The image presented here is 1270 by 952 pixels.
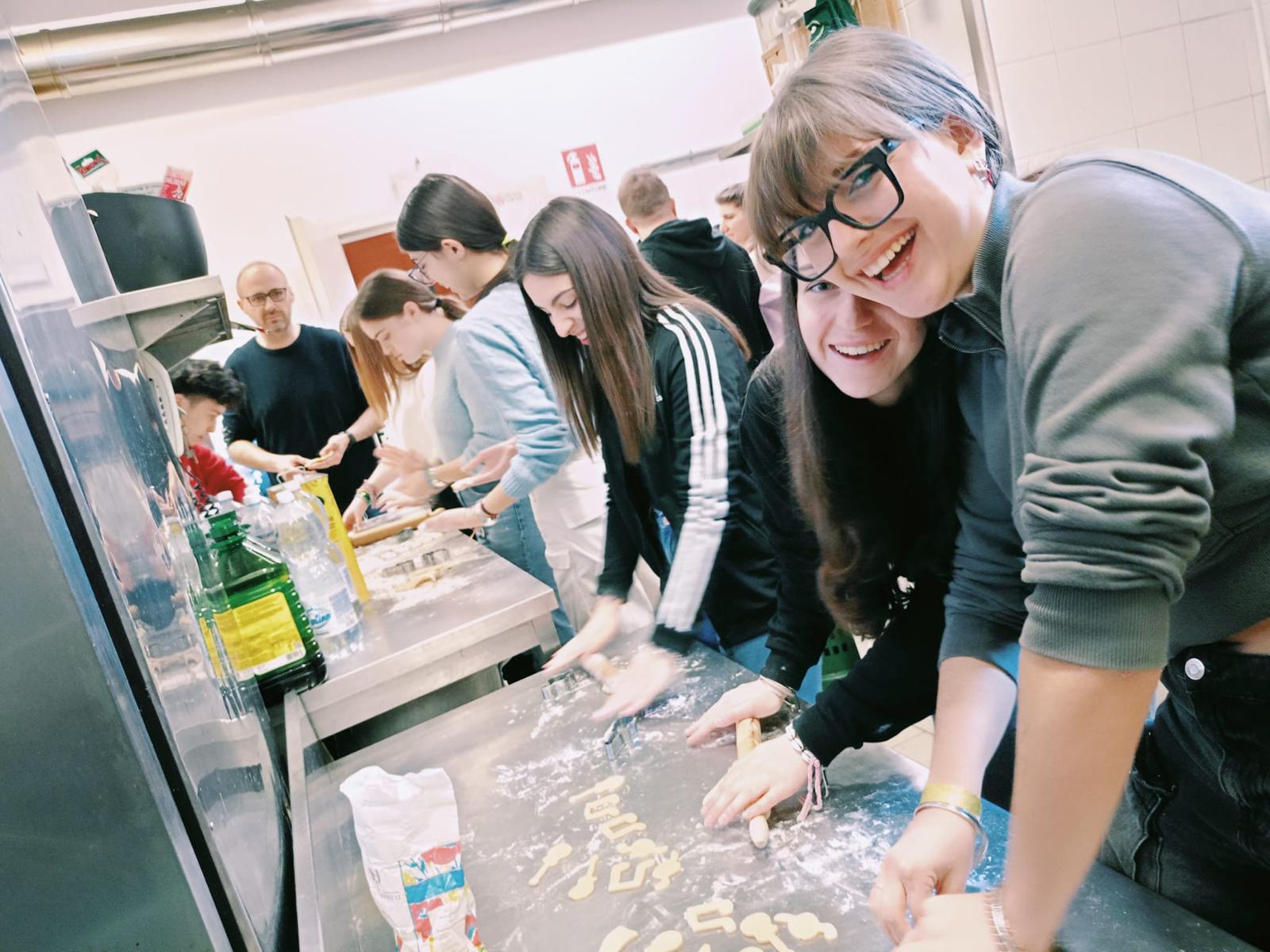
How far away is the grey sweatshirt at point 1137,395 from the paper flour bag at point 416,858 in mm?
553

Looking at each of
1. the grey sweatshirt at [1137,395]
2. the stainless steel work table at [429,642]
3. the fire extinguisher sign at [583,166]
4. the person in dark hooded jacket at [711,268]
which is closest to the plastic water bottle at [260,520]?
the stainless steel work table at [429,642]

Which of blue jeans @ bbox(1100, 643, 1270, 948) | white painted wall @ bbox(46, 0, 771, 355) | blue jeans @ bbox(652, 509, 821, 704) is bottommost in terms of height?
blue jeans @ bbox(652, 509, 821, 704)

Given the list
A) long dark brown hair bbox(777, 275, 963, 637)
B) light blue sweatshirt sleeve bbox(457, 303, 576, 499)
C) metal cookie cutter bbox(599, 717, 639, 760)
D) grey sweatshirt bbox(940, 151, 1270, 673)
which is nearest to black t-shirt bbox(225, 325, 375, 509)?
light blue sweatshirt sleeve bbox(457, 303, 576, 499)

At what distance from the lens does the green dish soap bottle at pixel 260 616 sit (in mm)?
1254

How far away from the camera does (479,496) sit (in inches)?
116

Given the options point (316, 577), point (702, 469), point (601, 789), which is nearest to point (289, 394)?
point (316, 577)

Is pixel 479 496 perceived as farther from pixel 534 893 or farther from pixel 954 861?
pixel 954 861

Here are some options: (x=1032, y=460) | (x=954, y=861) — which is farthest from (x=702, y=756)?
(x=1032, y=460)

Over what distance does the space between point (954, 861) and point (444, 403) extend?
2352mm

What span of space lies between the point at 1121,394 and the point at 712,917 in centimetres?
56

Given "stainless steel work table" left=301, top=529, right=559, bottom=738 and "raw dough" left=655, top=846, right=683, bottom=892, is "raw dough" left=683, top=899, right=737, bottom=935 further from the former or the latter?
"stainless steel work table" left=301, top=529, right=559, bottom=738

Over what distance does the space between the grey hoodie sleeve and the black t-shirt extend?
3.54 metres

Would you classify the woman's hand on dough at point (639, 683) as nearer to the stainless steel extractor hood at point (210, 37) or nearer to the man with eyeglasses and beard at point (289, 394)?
the man with eyeglasses and beard at point (289, 394)

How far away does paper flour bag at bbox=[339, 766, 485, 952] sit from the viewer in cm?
73
